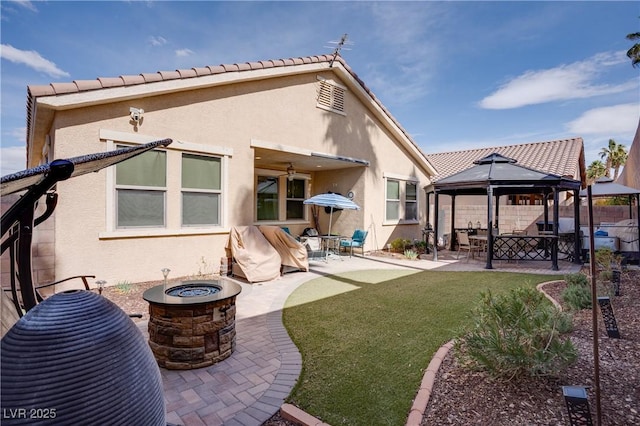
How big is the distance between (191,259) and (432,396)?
23.1 ft

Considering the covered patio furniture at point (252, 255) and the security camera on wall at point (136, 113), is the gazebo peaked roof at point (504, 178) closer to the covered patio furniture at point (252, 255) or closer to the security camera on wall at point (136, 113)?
the covered patio furniture at point (252, 255)

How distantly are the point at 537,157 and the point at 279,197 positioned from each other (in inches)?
606

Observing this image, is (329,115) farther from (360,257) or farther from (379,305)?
(379,305)

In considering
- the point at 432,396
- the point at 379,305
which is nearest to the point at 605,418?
the point at 432,396

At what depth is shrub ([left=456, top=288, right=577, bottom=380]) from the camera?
3080mm

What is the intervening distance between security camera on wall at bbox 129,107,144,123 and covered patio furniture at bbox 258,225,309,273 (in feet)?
14.1

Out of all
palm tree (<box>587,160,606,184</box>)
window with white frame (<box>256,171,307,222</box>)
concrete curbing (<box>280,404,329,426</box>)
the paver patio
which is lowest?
the paver patio

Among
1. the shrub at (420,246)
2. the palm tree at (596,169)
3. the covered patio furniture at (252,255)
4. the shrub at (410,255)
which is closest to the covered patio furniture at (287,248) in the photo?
the covered patio furniture at (252,255)

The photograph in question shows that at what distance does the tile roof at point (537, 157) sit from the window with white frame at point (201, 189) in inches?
455

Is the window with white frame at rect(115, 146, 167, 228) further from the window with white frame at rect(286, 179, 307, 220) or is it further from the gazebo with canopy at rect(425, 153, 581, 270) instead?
the gazebo with canopy at rect(425, 153, 581, 270)

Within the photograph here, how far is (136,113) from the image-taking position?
735cm

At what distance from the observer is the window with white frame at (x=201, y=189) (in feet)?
27.4

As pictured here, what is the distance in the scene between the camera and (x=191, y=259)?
841 centimetres

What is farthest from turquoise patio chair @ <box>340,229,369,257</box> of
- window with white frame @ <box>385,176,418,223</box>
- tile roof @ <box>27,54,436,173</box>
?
tile roof @ <box>27,54,436,173</box>
